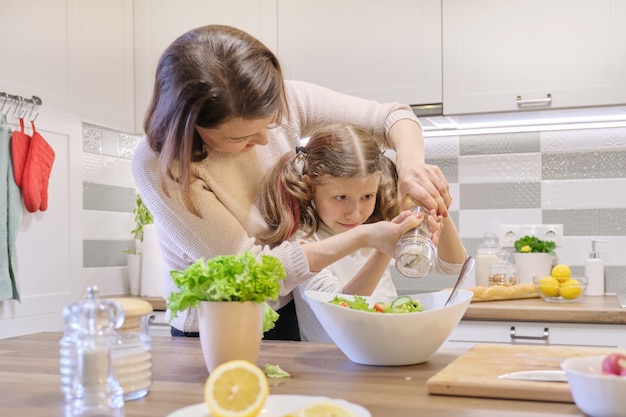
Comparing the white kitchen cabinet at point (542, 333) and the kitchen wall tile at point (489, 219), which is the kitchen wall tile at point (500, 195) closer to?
the kitchen wall tile at point (489, 219)

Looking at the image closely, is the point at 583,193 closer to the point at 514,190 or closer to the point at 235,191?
the point at 514,190

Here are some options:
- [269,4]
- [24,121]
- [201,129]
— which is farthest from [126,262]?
[201,129]

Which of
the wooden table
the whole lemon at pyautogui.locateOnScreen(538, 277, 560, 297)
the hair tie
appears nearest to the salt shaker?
the wooden table

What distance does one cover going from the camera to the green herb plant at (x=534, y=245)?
8.55 ft

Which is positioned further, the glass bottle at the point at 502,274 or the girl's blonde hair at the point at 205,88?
the glass bottle at the point at 502,274

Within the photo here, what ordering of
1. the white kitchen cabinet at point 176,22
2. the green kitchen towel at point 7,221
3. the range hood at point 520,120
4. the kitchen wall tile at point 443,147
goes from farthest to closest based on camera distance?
the kitchen wall tile at point 443,147 < the white kitchen cabinet at point 176,22 < the range hood at point 520,120 < the green kitchen towel at point 7,221

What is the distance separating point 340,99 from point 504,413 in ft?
3.30

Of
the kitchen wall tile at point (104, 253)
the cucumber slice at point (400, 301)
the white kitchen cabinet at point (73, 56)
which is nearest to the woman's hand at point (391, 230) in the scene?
the cucumber slice at point (400, 301)

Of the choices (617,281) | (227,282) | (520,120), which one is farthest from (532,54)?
(227,282)

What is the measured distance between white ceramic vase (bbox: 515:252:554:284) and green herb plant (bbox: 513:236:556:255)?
16 mm

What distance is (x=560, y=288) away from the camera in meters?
2.28

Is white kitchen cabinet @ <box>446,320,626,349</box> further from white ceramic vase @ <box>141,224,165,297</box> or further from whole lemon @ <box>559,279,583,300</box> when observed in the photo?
white ceramic vase @ <box>141,224,165,297</box>

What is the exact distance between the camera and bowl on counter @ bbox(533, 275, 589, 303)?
226 cm

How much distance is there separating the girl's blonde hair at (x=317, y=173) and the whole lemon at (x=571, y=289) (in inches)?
33.4
